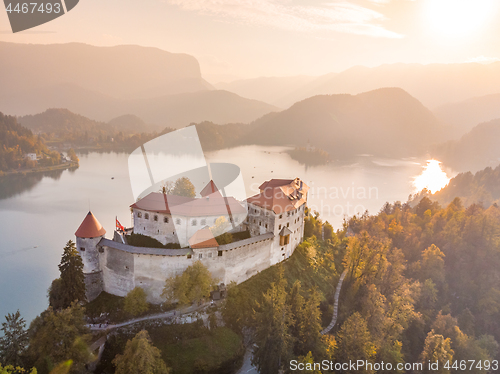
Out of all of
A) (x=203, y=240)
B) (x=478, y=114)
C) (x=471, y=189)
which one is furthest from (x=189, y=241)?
(x=478, y=114)

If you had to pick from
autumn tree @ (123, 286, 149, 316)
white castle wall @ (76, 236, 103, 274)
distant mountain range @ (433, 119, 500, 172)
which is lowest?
distant mountain range @ (433, 119, 500, 172)

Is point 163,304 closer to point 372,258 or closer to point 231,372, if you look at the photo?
point 231,372

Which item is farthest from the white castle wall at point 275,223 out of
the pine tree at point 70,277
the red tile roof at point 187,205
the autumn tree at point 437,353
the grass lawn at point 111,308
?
the pine tree at point 70,277

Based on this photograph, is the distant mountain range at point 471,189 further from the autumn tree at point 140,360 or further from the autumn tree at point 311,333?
the autumn tree at point 140,360

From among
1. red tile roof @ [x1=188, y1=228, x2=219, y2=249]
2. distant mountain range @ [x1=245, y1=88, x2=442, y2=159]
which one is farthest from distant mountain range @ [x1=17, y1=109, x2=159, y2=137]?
red tile roof @ [x1=188, y1=228, x2=219, y2=249]

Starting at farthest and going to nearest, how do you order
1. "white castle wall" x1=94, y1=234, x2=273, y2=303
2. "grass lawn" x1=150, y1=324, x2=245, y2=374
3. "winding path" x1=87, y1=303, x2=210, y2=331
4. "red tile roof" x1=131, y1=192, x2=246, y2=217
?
"red tile roof" x1=131, y1=192, x2=246, y2=217, "white castle wall" x1=94, y1=234, x2=273, y2=303, "winding path" x1=87, y1=303, x2=210, y2=331, "grass lawn" x1=150, y1=324, x2=245, y2=374

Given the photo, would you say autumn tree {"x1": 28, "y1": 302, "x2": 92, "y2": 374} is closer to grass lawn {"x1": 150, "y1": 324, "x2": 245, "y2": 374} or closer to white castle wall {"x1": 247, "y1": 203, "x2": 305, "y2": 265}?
grass lawn {"x1": 150, "y1": 324, "x2": 245, "y2": 374}
